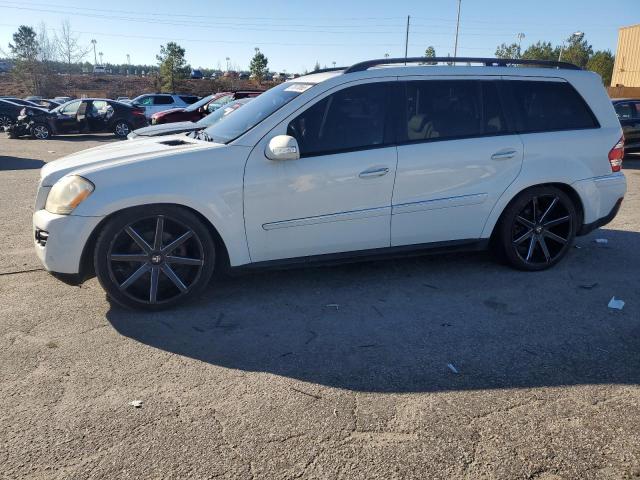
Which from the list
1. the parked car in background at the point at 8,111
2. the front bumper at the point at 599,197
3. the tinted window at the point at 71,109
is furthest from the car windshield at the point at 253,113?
the parked car in background at the point at 8,111

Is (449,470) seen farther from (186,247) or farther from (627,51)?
(627,51)

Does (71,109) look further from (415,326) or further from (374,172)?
(415,326)

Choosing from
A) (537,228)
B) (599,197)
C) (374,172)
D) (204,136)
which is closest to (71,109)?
(204,136)

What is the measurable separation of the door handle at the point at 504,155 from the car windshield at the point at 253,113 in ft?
5.63

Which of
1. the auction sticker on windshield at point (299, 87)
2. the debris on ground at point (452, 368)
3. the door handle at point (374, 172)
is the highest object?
the auction sticker on windshield at point (299, 87)

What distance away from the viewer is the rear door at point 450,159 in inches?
179

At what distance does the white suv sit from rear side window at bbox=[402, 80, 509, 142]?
0.04ft

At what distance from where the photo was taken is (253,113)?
15.4ft

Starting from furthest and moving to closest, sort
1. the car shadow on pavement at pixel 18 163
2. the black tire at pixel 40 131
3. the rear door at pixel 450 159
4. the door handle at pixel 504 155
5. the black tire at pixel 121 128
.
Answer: the black tire at pixel 121 128 < the black tire at pixel 40 131 < the car shadow on pavement at pixel 18 163 < the door handle at pixel 504 155 < the rear door at pixel 450 159

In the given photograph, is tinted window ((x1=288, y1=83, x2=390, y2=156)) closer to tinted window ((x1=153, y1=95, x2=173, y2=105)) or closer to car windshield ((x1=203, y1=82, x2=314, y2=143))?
car windshield ((x1=203, y1=82, x2=314, y2=143))

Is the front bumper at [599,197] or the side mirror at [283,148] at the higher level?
the side mirror at [283,148]

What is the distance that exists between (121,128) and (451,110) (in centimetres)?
1846

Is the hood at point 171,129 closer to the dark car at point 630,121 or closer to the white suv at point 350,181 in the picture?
the white suv at point 350,181

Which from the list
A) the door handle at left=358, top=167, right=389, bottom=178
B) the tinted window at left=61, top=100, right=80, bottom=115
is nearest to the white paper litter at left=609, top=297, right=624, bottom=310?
the door handle at left=358, top=167, right=389, bottom=178
